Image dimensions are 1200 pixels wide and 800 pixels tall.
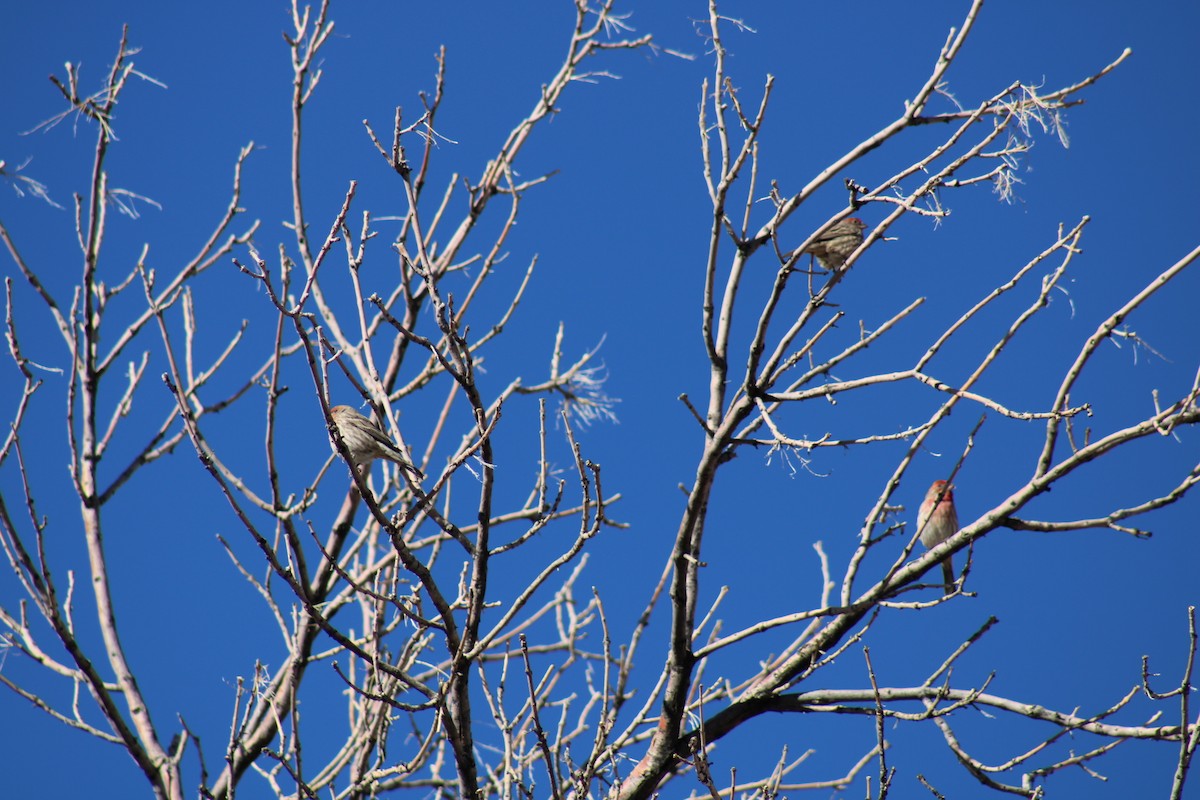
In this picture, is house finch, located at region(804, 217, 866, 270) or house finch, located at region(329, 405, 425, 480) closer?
house finch, located at region(329, 405, 425, 480)

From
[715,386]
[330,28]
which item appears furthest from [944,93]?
[330,28]

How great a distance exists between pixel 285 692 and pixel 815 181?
3.08 metres

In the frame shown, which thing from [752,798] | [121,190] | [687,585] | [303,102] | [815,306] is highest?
[303,102]

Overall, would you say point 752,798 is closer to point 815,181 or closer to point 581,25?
point 815,181

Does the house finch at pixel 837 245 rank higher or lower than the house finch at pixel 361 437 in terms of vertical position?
higher

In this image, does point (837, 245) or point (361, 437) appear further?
point (837, 245)

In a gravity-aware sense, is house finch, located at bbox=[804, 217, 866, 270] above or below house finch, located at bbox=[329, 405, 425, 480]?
above

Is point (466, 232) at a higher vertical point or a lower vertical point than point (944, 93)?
higher

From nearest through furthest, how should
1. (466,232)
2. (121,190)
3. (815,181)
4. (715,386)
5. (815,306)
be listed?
(815,306) < (815,181) < (715,386) < (121,190) < (466,232)

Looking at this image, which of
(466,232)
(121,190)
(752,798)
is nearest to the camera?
(752,798)

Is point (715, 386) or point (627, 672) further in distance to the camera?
point (627, 672)

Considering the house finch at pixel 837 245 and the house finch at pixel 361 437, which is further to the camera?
the house finch at pixel 837 245

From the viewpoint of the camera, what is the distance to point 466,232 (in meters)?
5.53

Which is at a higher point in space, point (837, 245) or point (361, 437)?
point (837, 245)
